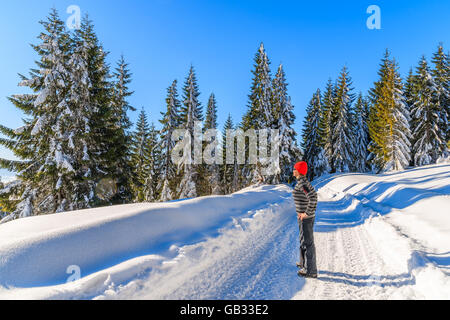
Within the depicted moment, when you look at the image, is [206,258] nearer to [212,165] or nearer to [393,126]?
[393,126]

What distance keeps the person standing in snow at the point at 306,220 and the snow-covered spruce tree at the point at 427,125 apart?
33.4 m

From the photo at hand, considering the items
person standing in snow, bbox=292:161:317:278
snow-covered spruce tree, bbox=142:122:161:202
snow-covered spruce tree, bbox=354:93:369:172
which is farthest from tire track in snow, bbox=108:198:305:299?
snow-covered spruce tree, bbox=354:93:369:172

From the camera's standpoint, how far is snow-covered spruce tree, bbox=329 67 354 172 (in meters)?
32.5

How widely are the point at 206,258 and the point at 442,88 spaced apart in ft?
133

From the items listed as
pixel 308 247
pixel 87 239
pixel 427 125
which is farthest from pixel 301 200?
pixel 427 125

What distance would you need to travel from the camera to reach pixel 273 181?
22891 millimetres

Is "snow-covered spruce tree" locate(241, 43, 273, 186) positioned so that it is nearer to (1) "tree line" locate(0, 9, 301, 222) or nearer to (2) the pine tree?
(1) "tree line" locate(0, 9, 301, 222)

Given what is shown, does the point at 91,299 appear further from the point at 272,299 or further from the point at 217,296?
the point at 272,299

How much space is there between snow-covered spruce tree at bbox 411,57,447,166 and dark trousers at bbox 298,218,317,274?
3346 cm

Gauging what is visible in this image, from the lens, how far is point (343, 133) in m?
32.5

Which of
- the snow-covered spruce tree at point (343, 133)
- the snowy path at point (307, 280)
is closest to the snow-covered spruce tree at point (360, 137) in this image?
the snow-covered spruce tree at point (343, 133)

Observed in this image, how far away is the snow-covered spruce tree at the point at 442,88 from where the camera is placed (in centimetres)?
2822

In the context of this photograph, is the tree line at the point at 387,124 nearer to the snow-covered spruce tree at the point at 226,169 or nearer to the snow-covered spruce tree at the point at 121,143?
the snow-covered spruce tree at the point at 226,169
